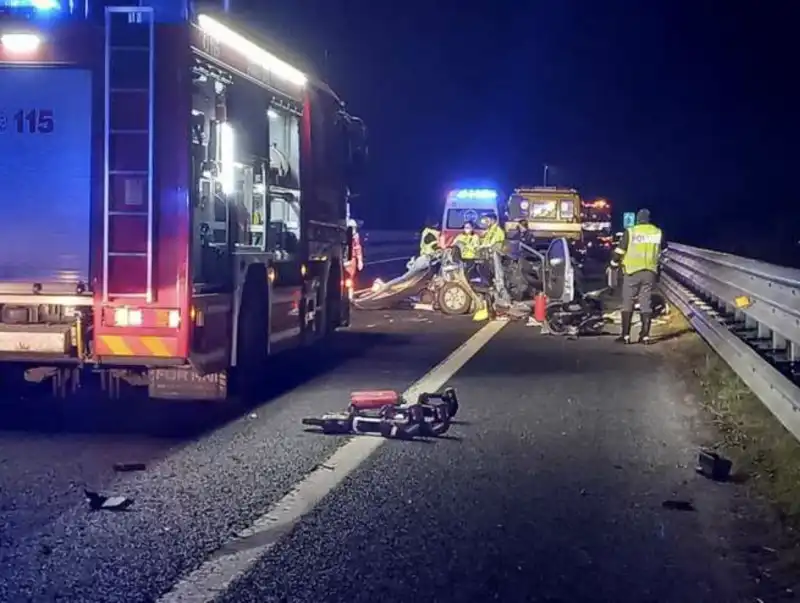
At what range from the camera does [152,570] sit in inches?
226

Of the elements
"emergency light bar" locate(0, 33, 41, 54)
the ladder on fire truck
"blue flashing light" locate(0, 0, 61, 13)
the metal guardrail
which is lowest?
the metal guardrail

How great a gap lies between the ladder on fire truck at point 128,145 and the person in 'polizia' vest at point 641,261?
9.06 metres

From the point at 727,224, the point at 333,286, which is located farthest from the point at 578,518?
the point at 727,224

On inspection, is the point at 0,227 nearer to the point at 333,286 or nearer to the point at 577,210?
the point at 333,286

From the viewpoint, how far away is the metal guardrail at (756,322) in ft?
28.7

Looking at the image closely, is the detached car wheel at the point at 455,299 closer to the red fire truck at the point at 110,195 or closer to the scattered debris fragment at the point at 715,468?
the red fire truck at the point at 110,195

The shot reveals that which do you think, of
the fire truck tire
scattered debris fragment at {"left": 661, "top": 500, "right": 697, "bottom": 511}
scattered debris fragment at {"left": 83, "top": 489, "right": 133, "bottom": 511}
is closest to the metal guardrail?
scattered debris fragment at {"left": 661, "top": 500, "right": 697, "bottom": 511}

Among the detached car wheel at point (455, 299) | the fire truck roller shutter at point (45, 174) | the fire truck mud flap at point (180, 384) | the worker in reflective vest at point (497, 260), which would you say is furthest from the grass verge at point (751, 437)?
the detached car wheel at point (455, 299)

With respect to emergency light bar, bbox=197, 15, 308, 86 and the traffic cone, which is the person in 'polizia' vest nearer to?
the traffic cone

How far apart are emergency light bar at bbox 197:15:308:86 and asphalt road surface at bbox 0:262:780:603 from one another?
3047 millimetres

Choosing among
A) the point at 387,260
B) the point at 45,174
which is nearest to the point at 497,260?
the point at 45,174

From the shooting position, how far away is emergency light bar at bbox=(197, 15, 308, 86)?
1016 cm

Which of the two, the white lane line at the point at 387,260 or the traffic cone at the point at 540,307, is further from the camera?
the white lane line at the point at 387,260

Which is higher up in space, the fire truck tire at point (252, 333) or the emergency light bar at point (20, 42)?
the emergency light bar at point (20, 42)
